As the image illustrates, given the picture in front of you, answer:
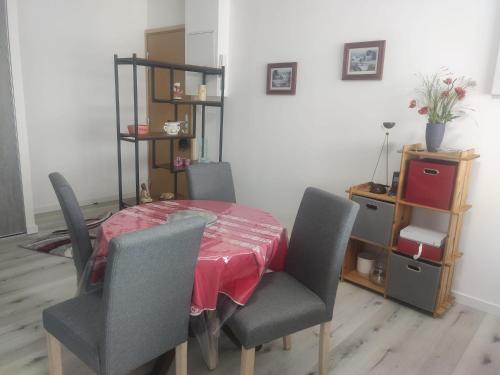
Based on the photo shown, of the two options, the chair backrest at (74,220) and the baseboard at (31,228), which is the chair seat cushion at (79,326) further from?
the baseboard at (31,228)

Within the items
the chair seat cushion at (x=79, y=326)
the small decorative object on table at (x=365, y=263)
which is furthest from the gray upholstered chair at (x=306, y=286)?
the small decorative object on table at (x=365, y=263)

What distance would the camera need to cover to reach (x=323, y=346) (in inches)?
70.1

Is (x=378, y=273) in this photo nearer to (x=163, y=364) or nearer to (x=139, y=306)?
(x=163, y=364)

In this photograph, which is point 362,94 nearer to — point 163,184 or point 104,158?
point 163,184

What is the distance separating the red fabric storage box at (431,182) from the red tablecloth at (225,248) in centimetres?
98

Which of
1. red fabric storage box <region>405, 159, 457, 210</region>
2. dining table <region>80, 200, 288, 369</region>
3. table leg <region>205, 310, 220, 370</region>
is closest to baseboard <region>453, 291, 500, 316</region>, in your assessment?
red fabric storage box <region>405, 159, 457, 210</region>

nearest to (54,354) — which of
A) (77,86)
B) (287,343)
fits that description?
(287,343)

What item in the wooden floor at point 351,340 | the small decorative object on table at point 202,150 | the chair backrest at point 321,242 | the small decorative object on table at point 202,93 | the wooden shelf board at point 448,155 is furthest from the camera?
the small decorative object on table at point 202,150

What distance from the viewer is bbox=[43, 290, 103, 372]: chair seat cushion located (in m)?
1.34

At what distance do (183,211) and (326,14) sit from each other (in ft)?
6.44

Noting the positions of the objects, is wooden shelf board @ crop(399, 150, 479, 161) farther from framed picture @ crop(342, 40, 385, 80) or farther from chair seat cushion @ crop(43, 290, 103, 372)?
chair seat cushion @ crop(43, 290, 103, 372)

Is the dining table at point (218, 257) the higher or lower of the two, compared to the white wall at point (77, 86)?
lower

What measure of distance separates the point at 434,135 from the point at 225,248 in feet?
5.04

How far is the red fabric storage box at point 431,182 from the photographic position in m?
2.26
